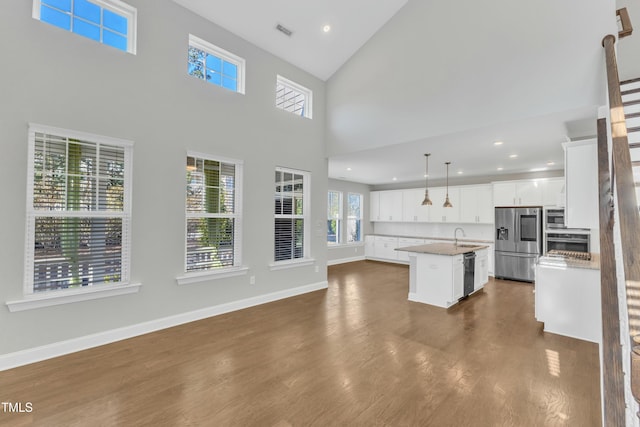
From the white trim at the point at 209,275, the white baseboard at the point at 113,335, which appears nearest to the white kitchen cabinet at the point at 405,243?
the white baseboard at the point at 113,335

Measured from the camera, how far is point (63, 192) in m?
3.02

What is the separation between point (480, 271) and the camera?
573 centimetres

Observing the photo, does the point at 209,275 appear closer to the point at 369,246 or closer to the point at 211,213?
the point at 211,213

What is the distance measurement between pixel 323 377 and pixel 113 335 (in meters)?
2.54

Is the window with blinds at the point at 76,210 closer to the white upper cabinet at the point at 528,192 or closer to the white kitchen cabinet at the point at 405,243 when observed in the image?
the white kitchen cabinet at the point at 405,243

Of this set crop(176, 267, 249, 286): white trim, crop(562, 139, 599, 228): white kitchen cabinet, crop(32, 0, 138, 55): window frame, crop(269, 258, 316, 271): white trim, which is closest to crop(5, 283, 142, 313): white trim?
crop(176, 267, 249, 286): white trim

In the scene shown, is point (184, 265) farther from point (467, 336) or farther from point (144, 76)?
point (467, 336)

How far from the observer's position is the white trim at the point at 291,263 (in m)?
4.97

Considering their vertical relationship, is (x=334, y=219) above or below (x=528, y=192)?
below

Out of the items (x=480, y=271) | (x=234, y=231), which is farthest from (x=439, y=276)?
(x=234, y=231)

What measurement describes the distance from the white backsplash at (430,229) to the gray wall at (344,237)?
0.57 meters

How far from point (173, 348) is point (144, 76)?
331 centimetres

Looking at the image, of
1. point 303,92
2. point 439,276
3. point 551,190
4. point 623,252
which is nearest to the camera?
point 623,252

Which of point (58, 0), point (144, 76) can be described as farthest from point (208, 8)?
point (58, 0)
